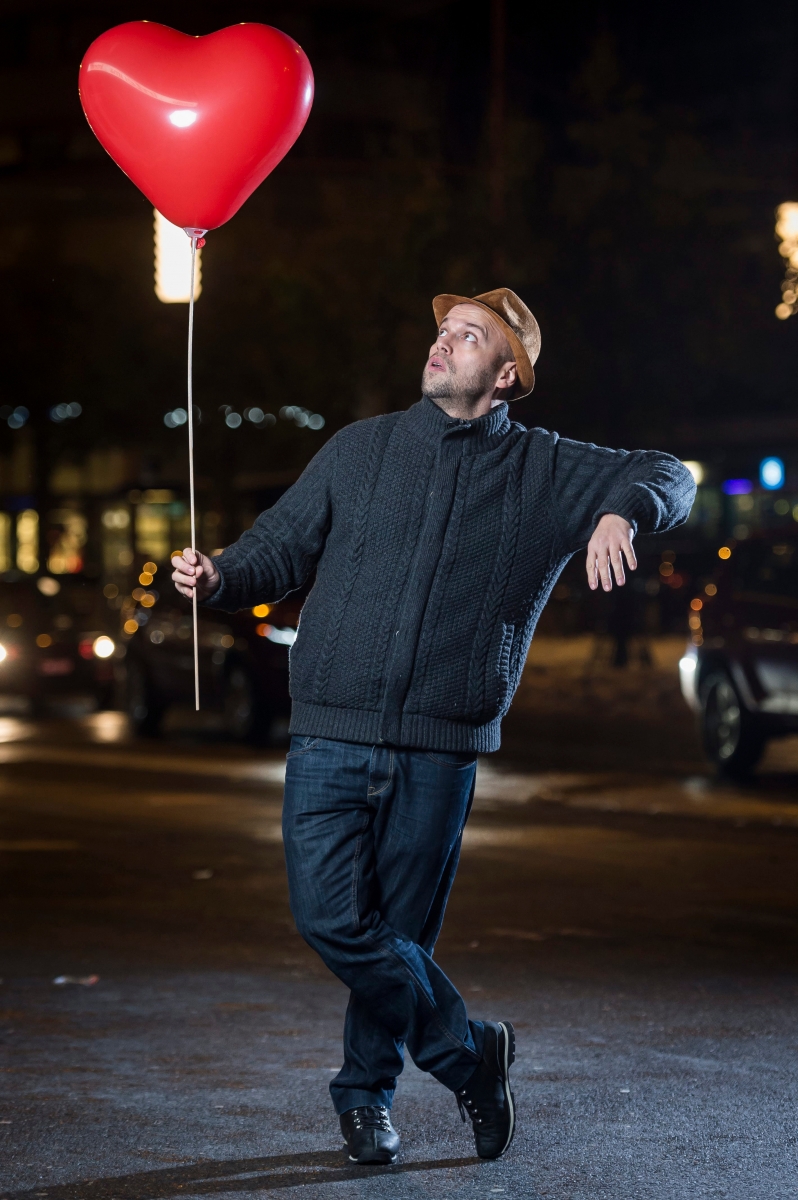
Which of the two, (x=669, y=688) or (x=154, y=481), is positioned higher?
(x=154, y=481)

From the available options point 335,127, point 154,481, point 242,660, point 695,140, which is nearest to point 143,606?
point 242,660

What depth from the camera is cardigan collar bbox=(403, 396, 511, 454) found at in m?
4.75

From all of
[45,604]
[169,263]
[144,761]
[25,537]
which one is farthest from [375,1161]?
[25,537]

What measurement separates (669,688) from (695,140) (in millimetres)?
9780

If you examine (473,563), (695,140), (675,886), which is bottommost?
(675,886)

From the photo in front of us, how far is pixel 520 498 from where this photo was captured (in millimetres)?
4754

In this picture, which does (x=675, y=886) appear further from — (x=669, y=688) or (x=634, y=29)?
(x=634, y=29)

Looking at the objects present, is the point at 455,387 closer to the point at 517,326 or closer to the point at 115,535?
the point at 517,326

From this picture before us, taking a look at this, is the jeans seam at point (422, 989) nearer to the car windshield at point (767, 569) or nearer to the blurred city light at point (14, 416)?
the car windshield at point (767, 569)

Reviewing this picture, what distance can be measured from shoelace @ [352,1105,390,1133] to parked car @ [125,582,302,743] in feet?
36.6

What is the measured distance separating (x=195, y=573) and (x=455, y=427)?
2.38 ft

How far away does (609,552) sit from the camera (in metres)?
4.44

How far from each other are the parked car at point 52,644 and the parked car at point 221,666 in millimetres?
2491

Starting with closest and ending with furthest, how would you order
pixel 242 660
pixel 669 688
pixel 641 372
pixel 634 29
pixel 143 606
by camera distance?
pixel 242 660, pixel 143 606, pixel 669 688, pixel 641 372, pixel 634 29
